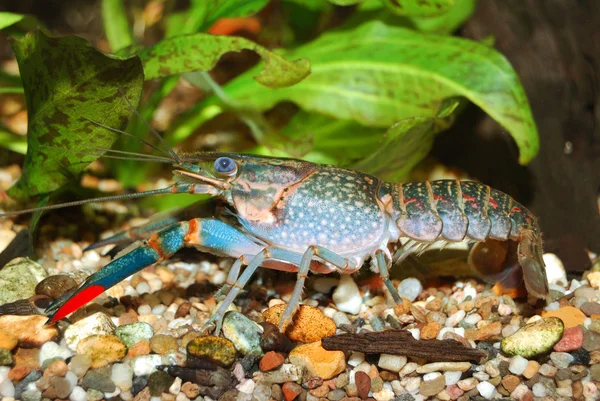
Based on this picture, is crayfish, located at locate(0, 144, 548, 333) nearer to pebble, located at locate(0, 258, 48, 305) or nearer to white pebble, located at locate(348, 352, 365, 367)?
white pebble, located at locate(348, 352, 365, 367)

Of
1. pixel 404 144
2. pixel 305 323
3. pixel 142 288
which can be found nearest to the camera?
pixel 305 323

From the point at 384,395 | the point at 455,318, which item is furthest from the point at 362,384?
the point at 455,318

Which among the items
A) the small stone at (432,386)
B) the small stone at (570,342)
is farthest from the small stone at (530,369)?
the small stone at (432,386)

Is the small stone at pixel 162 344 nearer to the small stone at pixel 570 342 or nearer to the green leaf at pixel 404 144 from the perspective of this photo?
the green leaf at pixel 404 144

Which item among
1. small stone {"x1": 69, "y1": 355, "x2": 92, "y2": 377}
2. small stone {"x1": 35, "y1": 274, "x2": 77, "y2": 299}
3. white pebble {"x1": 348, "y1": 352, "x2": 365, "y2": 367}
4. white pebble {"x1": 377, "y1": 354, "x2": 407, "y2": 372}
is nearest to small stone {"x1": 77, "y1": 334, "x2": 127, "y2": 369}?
small stone {"x1": 69, "y1": 355, "x2": 92, "y2": 377}

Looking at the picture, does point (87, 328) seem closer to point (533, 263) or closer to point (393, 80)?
point (533, 263)

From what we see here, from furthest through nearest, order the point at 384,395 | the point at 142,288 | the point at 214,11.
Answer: the point at 214,11 → the point at 142,288 → the point at 384,395
